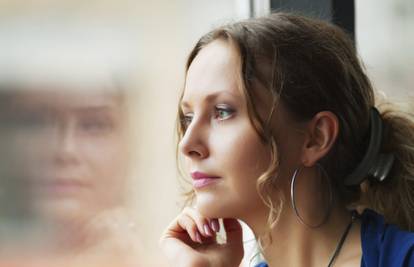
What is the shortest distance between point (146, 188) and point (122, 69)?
0.25 meters

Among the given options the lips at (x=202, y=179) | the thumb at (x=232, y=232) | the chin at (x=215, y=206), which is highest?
the lips at (x=202, y=179)

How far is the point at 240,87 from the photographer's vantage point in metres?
1.16

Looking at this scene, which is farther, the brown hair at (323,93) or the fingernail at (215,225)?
the fingernail at (215,225)

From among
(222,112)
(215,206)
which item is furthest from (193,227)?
(222,112)

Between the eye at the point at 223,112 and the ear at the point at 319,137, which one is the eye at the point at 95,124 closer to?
the eye at the point at 223,112

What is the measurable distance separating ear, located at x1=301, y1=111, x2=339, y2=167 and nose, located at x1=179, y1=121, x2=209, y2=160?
18cm

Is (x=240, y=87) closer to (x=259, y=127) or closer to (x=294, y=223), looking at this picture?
(x=259, y=127)

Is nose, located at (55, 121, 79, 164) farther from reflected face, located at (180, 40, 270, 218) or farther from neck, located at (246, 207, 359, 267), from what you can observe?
neck, located at (246, 207, 359, 267)

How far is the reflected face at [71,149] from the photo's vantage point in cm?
127

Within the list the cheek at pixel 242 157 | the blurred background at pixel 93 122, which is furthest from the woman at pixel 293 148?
the blurred background at pixel 93 122

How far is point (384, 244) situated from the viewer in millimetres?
1182

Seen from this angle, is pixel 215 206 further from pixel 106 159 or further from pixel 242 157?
pixel 106 159

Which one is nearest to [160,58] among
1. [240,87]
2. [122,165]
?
[122,165]

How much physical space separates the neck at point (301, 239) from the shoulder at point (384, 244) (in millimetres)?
34
